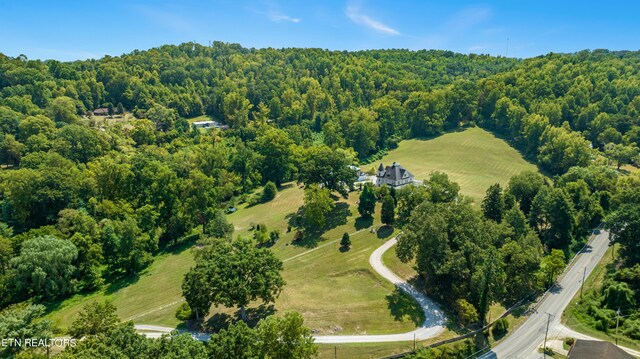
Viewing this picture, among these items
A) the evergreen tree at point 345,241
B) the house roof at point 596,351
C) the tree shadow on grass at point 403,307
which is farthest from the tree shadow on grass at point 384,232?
the house roof at point 596,351

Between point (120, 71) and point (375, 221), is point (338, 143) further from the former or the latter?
point (120, 71)

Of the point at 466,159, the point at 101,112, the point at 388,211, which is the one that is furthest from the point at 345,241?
the point at 101,112

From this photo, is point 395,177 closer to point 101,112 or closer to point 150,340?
point 150,340

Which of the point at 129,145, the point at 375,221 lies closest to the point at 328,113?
the point at 129,145

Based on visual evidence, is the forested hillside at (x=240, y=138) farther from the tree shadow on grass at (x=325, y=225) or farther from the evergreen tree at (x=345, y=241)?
the evergreen tree at (x=345, y=241)

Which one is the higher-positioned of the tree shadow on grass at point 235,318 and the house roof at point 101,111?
the house roof at point 101,111
